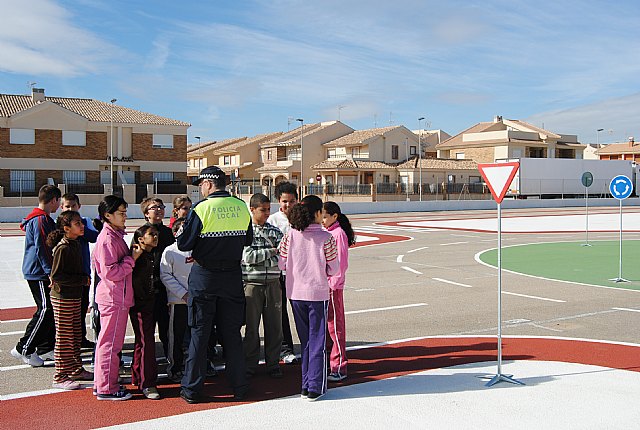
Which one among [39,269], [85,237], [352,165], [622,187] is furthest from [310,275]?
[352,165]

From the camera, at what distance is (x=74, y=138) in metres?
53.9

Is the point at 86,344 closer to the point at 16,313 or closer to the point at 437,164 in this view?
the point at 16,313

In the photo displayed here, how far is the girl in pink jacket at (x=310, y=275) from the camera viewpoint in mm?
5980

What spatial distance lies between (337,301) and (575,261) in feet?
40.0

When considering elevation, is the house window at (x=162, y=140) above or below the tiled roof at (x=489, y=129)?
below

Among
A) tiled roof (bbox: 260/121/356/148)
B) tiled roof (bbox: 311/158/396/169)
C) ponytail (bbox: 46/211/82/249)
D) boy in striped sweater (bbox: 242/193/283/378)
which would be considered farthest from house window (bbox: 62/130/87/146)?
boy in striped sweater (bbox: 242/193/283/378)

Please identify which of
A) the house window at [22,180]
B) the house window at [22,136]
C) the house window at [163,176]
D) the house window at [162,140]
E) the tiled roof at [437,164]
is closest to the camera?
the house window at [22,180]

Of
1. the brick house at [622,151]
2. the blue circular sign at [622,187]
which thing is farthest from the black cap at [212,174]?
the brick house at [622,151]

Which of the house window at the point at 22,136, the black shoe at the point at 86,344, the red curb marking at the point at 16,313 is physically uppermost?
the house window at the point at 22,136

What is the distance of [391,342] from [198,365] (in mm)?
3029

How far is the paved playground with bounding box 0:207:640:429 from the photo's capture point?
5441 mm

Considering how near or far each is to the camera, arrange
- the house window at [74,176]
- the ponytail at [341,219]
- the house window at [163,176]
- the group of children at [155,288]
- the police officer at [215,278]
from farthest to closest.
A: the house window at [163,176] → the house window at [74,176] → the ponytail at [341,219] → the group of children at [155,288] → the police officer at [215,278]

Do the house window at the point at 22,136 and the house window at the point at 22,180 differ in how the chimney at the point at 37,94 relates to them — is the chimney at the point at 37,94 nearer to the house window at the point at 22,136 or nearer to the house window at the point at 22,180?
the house window at the point at 22,136

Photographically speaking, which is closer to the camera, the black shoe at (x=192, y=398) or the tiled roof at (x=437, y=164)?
the black shoe at (x=192, y=398)
